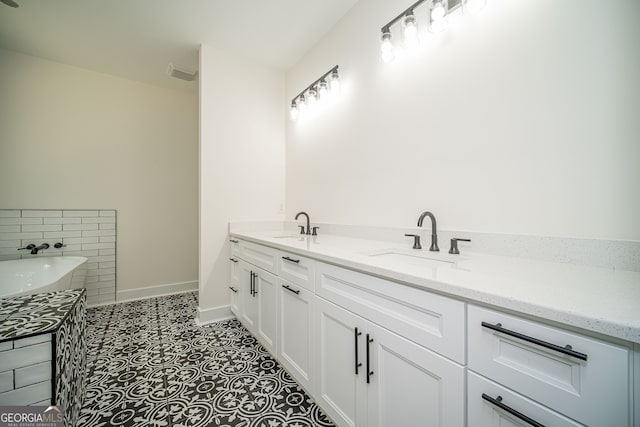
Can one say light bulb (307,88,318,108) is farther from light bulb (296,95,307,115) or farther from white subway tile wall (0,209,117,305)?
white subway tile wall (0,209,117,305)

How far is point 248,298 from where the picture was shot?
2127mm

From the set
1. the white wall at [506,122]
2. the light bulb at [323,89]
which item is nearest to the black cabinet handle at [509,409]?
the white wall at [506,122]

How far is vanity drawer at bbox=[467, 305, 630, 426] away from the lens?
0.49 m

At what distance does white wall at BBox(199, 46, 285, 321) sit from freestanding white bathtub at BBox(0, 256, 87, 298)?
1.08m

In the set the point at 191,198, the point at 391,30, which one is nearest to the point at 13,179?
the point at 191,198

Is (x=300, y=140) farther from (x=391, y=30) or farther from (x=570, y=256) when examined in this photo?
(x=570, y=256)

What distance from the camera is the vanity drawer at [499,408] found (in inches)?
22.4

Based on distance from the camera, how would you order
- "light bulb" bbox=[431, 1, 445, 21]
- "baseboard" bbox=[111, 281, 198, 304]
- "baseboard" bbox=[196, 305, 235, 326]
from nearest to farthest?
"light bulb" bbox=[431, 1, 445, 21], "baseboard" bbox=[196, 305, 235, 326], "baseboard" bbox=[111, 281, 198, 304]

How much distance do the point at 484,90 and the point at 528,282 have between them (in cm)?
97

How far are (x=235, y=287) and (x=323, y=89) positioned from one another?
205 cm

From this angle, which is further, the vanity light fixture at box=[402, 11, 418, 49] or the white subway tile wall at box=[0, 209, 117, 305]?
the white subway tile wall at box=[0, 209, 117, 305]

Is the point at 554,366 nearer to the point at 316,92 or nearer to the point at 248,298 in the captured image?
the point at 248,298

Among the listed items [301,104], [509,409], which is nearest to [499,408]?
[509,409]

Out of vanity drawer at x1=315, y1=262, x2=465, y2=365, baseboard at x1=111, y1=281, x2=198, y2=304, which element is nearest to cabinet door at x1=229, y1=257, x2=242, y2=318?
baseboard at x1=111, y1=281, x2=198, y2=304
